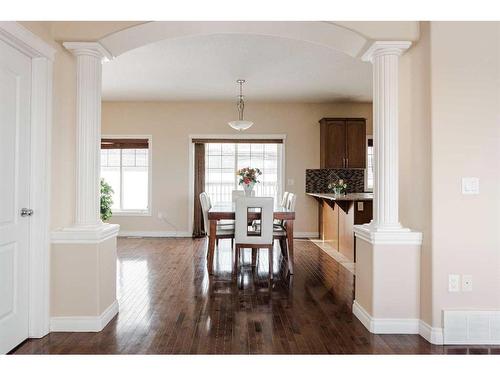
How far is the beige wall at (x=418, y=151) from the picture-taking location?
8.35 ft

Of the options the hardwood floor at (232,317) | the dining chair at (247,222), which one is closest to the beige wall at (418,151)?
the hardwood floor at (232,317)

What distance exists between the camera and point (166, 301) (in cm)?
331

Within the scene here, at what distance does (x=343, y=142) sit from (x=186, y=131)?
9.93ft

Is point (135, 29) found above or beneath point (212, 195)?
above

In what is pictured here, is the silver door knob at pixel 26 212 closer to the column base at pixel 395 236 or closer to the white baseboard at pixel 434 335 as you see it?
the column base at pixel 395 236

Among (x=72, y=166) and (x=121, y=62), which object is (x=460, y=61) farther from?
(x=121, y=62)

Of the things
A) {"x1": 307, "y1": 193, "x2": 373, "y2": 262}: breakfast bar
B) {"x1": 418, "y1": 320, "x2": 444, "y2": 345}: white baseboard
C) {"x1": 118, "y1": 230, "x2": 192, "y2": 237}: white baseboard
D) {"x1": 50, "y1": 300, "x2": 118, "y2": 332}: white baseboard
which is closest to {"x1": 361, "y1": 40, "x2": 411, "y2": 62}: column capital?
{"x1": 418, "y1": 320, "x2": 444, "y2": 345}: white baseboard

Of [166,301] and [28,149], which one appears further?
[166,301]

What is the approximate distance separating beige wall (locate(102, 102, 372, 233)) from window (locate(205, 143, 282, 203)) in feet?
1.03

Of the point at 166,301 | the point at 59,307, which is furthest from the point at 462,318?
the point at 59,307

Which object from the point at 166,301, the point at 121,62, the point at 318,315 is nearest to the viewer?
the point at 318,315

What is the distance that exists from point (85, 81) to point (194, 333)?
6.58ft

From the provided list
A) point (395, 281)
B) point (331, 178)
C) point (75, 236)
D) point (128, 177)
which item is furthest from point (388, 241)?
point (128, 177)

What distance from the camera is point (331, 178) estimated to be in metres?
7.28
